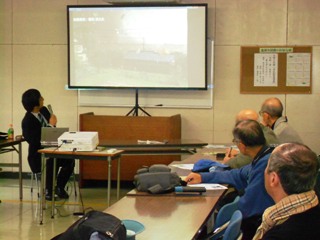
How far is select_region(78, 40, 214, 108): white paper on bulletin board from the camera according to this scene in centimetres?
806

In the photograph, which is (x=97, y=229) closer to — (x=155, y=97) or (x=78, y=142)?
(x=78, y=142)

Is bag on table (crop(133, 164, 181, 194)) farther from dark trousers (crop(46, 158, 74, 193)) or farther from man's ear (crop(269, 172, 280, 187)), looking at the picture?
dark trousers (crop(46, 158, 74, 193))

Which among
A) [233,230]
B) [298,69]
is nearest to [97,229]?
[233,230]

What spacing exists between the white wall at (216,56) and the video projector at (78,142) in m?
2.63

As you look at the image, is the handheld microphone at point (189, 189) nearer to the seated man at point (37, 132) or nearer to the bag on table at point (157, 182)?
the bag on table at point (157, 182)

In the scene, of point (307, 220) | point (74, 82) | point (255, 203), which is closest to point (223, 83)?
point (74, 82)

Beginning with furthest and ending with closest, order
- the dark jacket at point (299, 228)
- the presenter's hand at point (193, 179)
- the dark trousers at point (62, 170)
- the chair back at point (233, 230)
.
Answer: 1. the dark trousers at point (62, 170)
2. the presenter's hand at point (193, 179)
3. the chair back at point (233, 230)
4. the dark jacket at point (299, 228)

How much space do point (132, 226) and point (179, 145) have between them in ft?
13.4

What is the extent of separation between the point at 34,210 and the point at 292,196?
15.8 ft

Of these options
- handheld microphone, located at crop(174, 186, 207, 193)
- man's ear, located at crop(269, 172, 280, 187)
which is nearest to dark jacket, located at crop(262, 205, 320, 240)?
man's ear, located at crop(269, 172, 280, 187)

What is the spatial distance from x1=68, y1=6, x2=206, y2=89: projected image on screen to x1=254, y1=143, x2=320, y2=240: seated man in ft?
18.7

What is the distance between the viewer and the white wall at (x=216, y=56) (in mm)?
7840

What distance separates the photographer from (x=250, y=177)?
3.56m

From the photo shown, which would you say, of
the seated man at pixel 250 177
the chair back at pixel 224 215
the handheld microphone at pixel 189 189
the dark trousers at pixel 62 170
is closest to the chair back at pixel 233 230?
the chair back at pixel 224 215
